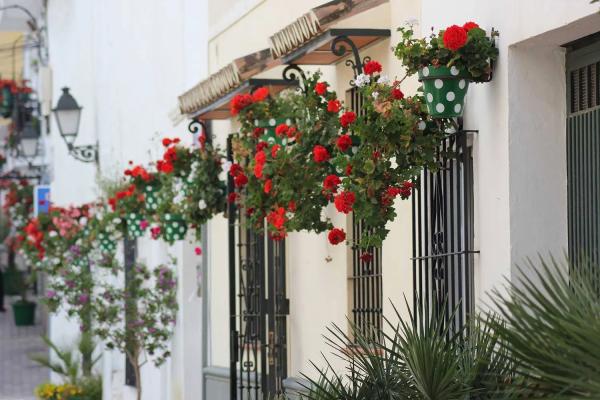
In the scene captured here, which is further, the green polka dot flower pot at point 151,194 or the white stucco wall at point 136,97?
the white stucco wall at point 136,97

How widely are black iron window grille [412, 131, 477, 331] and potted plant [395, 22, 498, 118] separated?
30cm

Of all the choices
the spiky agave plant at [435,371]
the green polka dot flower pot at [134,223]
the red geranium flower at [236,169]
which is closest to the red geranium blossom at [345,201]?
the spiky agave plant at [435,371]

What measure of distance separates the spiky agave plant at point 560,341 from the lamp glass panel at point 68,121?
15.7m

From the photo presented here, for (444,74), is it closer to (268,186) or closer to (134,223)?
(268,186)

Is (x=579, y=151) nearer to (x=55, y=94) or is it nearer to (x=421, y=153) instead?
(x=421, y=153)

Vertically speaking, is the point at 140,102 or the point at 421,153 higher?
the point at 140,102

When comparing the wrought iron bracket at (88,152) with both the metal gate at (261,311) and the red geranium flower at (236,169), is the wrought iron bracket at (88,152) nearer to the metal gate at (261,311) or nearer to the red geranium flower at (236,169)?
the metal gate at (261,311)

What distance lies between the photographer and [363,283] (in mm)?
9961

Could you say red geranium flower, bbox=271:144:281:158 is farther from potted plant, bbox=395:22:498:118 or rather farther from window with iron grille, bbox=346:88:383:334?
potted plant, bbox=395:22:498:118

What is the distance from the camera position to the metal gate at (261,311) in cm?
1143

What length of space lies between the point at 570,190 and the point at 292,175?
1.97 m

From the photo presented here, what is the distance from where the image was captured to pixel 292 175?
852cm

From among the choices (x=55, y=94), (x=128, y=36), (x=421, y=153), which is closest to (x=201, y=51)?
(x=128, y=36)

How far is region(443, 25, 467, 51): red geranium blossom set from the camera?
22.8 ft
